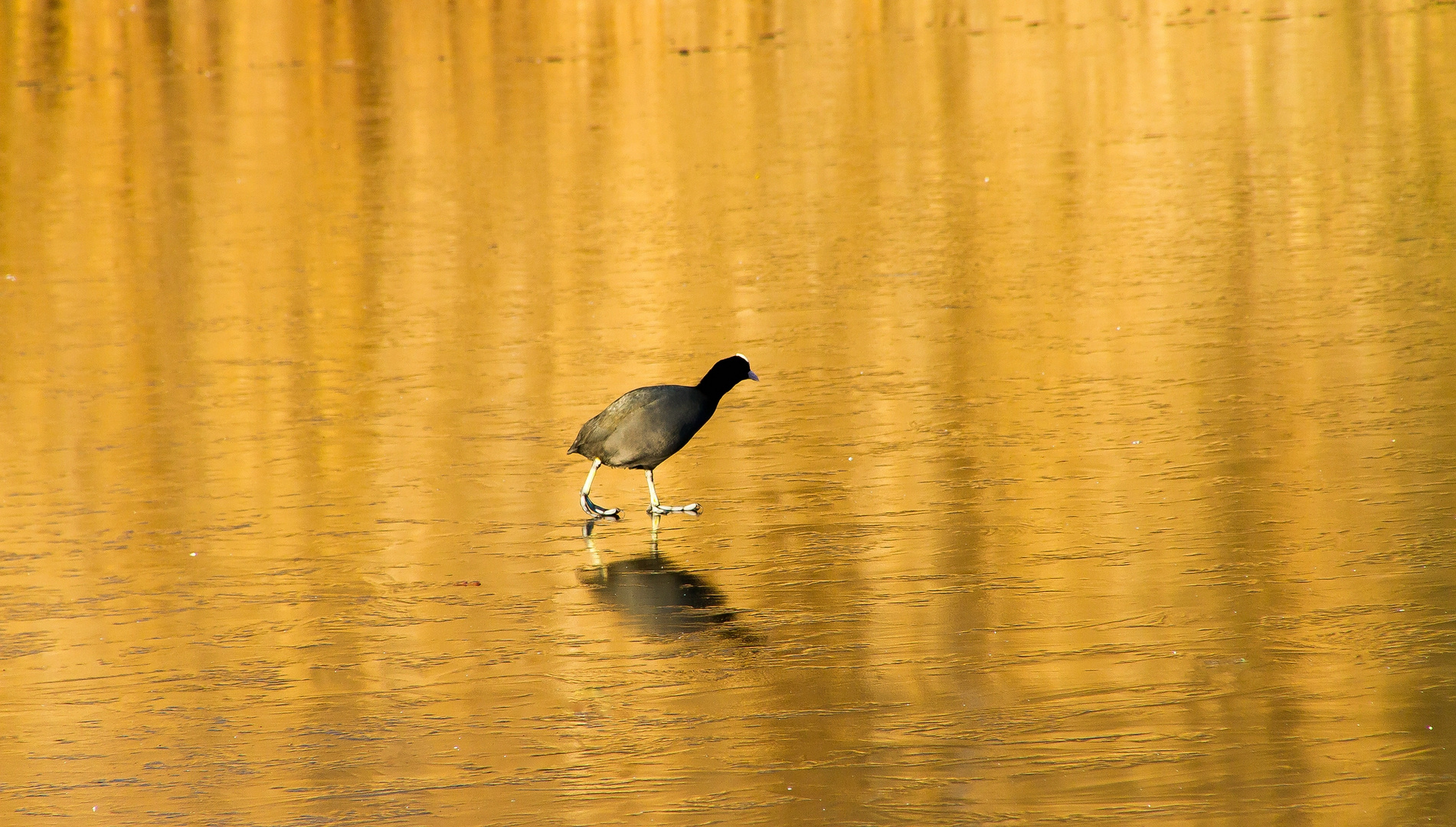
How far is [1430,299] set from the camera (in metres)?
11.8

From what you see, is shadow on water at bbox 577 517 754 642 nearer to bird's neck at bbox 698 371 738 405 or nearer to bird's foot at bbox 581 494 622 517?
→ bird's foot at bbox 581 494 622 517

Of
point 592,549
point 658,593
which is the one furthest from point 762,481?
point 658,593

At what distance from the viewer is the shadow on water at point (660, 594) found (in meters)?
7.07

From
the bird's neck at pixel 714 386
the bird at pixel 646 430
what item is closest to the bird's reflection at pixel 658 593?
the bird at pixel 646 430

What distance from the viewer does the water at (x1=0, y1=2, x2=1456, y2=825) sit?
19.0 feet

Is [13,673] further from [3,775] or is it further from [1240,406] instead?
[1240,406]

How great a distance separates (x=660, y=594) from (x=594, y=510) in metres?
1.23

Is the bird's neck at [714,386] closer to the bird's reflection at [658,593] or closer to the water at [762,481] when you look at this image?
the water at [762,481]

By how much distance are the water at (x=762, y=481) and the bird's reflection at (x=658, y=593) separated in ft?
0.10

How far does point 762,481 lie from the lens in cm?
904

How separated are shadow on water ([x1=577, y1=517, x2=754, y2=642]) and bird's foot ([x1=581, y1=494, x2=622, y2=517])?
42cm

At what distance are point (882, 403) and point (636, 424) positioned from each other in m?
2.16

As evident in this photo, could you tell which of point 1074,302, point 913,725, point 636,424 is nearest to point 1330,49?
point 1074,302

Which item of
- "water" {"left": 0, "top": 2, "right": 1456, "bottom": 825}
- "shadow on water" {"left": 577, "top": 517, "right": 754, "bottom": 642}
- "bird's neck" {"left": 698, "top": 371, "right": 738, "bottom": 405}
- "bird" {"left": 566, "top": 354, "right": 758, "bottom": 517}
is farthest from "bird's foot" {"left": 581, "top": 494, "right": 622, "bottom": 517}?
"bird's neck" {"left": 698, "top": 371, "right": 738, "bottom": 405}
